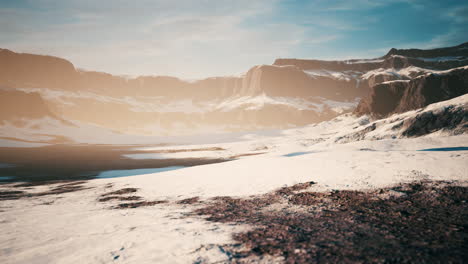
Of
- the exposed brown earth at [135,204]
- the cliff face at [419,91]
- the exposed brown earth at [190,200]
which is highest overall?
the cliff face at [419,91]

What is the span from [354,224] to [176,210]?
4.96 metres

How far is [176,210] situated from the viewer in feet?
22.3

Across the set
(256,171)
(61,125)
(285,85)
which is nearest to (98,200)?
(256,171)

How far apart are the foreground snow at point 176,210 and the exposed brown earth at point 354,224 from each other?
61 centimetres

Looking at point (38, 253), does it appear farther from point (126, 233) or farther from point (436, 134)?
point (436, 134)

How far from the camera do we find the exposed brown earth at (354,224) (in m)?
3.48

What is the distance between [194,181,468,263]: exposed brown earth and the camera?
11.4 feet

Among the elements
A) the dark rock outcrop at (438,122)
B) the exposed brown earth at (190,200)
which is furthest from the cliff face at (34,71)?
the dark rock outcrop at (438,122)

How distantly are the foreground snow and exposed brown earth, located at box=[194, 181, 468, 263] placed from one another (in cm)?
61

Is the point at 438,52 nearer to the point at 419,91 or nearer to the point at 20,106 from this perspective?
the point at 419,91

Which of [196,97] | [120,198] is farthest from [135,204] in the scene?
[196,97]

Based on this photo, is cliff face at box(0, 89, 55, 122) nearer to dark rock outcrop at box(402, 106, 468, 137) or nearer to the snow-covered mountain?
the snow-covered mountain

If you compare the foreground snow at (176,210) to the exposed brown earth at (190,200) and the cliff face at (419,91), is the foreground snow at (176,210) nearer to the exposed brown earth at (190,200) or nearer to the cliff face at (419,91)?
the exposed brown earth at (190,200)

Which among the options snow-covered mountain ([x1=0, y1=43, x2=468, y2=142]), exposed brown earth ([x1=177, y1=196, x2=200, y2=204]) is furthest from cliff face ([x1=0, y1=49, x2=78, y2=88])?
exposed brown earth ([x1=177, y1=196, x2=200, y2=204])
